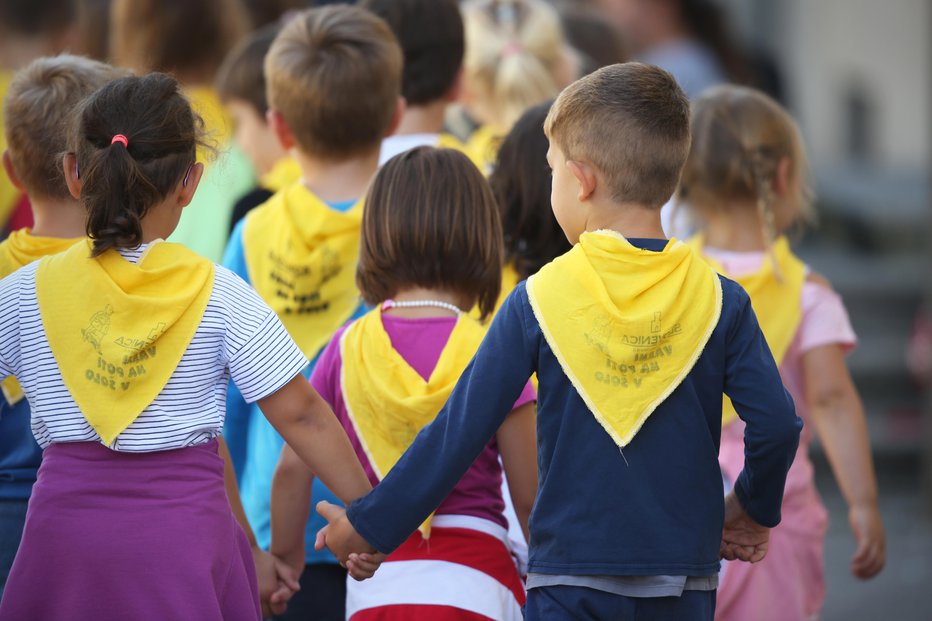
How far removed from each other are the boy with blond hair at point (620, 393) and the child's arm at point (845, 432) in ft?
3.32

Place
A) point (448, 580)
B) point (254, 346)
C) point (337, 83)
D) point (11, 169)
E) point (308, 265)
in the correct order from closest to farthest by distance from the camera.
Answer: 1. point (254, 346)
2. point (448, 580)
3. point (11, 169)
4. point (308, 265)
5. point (337, 83)

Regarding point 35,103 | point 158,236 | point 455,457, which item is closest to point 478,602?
point 455,457

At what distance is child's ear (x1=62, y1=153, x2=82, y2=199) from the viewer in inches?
110

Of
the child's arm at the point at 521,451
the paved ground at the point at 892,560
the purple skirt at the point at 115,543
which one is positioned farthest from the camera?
the paved ground at the point at 892,560

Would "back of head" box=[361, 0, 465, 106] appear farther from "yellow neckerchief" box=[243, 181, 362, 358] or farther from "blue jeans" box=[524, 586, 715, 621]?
"blue jeans" box=[524, 586, 715, 621]

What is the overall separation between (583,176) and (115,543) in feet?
3.95

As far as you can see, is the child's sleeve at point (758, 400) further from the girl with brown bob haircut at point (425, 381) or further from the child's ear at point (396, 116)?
the child's ear at point (396, 116)

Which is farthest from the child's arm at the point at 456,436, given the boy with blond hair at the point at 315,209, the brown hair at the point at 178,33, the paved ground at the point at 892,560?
the paved ground at the point at 892,560

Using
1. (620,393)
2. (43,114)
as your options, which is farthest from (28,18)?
(620,393)

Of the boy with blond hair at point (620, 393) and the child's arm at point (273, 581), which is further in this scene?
the child's arm at point (273, 581)

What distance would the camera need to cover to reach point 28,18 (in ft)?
19.2

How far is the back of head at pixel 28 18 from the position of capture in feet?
19.2

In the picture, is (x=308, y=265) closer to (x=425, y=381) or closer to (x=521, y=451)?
(x=425, y=381)

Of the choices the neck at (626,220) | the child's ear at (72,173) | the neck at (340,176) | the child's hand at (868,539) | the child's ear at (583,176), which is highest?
the child's ear at (72,173)
